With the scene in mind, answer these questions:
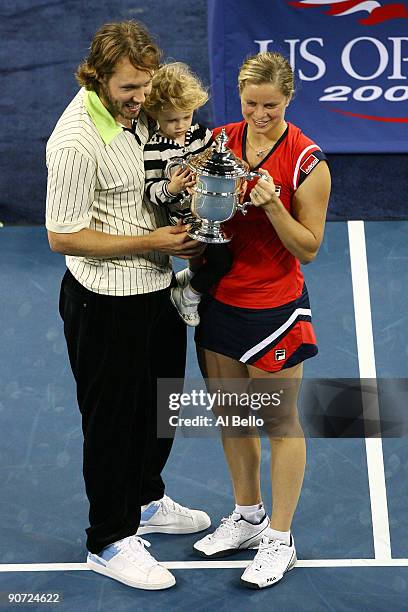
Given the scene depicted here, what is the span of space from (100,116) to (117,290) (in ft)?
1.95

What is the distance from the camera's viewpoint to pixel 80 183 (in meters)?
3.76

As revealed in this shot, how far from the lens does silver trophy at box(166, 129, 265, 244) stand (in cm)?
376

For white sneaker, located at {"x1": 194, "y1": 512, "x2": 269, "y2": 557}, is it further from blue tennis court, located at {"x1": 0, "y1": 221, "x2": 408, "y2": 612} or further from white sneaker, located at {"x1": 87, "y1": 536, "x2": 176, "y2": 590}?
white sneaker, located at {"x1": 87, "y1": 536, "x2": 176, "y2": 590}

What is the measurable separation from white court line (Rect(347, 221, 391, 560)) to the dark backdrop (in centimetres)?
31

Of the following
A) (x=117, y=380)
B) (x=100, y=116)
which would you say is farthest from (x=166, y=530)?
(x=100, y=116)

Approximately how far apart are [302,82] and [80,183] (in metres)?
2.82

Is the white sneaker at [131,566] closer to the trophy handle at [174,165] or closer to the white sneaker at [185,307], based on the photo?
the white sneaker at [185,307]


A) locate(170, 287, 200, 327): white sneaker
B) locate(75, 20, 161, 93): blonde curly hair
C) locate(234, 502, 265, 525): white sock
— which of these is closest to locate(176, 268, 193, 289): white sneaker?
locate(170, 287, 200, 327): white sneaker

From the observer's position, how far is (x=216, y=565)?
4445 millimetres

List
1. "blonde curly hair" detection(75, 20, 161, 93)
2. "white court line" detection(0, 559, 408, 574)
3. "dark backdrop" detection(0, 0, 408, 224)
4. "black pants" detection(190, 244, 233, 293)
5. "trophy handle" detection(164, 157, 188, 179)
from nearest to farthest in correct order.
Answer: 1. "blonde curly hair" detection(75, 20, 161, 93)
2. "trophy handle" detection(164, 157, 188, 179)
3. "black pants" detection(190, 244, 233, 293)
4. "white court line" detection(0, 559, 408, 574)
5. "dark backdrop" detection(0, 0, 408, 224)

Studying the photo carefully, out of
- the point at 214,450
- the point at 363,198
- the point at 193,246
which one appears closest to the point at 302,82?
the point at 363,198

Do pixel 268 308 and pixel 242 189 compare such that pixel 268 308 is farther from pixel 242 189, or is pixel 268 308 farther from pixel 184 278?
pixel 242 189

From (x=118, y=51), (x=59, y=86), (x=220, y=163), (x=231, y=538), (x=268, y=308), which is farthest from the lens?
(x=59, y=86)

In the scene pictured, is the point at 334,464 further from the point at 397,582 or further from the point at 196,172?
the point at 196,172
